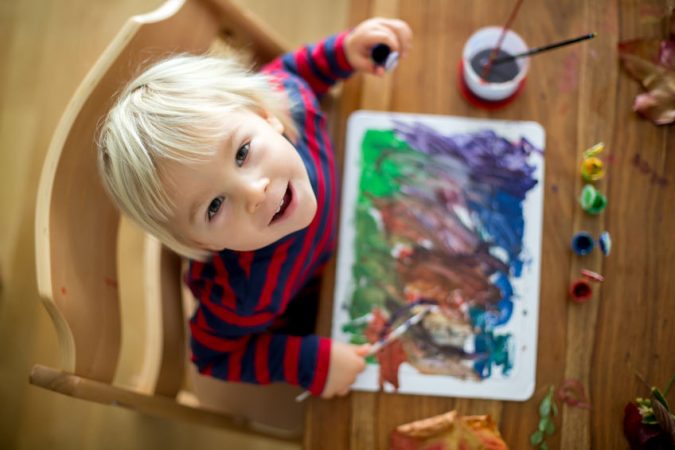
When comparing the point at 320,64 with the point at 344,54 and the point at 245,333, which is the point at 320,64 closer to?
the point at 344,54

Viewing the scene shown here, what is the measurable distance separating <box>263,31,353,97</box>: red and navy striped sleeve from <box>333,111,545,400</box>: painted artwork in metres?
0.08

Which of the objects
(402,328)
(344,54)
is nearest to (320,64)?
(344,54)

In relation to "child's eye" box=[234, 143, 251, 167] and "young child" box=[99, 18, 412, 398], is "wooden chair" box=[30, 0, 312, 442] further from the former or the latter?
"child's eye" box=[234, 143, 251, 167]

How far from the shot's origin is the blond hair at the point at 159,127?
549 mm

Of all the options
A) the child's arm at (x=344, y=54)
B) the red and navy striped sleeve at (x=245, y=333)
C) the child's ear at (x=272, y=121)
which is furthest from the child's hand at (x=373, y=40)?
the red and navy striped sleeve at (x=245, y=333)

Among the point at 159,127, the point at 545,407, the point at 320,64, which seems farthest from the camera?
the point at 320,64

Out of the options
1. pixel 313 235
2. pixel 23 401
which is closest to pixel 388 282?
pixel 313 235

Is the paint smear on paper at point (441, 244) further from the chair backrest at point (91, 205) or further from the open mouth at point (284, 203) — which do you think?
the chair backrest at point (91, 205)

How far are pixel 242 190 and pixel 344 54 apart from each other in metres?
0.28

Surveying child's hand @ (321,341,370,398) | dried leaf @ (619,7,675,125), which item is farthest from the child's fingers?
dried leaf @ (619,7,675,125)

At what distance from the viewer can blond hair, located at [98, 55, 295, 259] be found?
1.80 feet

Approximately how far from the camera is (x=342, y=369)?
0.64 m

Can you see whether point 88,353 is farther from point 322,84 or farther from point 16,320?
point 16,320

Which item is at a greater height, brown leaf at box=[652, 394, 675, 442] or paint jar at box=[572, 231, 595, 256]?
paint jar at box=[572, 231, 595, 256]
